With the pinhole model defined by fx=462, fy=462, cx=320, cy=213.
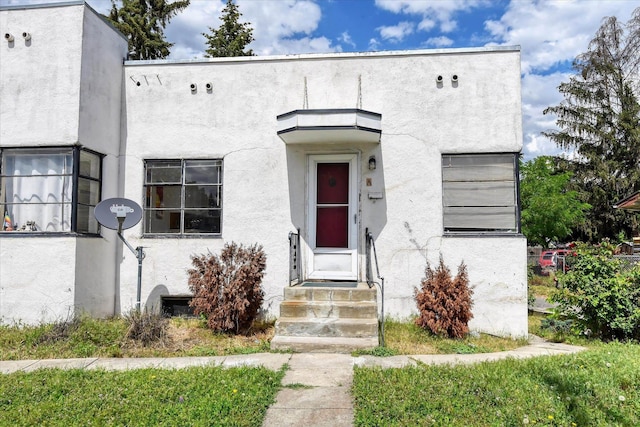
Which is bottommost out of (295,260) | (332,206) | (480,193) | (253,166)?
(295,260)

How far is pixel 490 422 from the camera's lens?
12.7 feet

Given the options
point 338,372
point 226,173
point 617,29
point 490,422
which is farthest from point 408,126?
point 617,29

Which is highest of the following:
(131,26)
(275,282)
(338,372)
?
(131,26)

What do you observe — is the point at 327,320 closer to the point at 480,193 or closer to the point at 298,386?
the point at 298,386

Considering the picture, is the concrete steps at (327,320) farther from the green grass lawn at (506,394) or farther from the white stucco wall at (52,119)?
the white stucco wall at (52,119)

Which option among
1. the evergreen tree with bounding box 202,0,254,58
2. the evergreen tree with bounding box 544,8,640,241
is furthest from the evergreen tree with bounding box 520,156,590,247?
the evergreen tree with bounding box 202,0,254,58

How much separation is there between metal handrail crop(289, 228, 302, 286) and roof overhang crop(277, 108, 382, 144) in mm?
1754

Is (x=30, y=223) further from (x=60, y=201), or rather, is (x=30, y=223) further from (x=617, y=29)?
(x=617, y=29)

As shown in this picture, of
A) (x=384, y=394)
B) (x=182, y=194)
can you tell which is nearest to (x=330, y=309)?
(x=384, y=394)

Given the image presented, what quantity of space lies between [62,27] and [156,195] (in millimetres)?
3156

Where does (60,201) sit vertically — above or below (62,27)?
below

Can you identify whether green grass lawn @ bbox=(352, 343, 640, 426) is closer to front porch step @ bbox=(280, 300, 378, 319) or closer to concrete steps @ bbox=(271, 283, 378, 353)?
concrete steps @ bbox=(271, 283, 378, 353)

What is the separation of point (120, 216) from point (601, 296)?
757 cm

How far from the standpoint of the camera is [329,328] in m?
6.65
